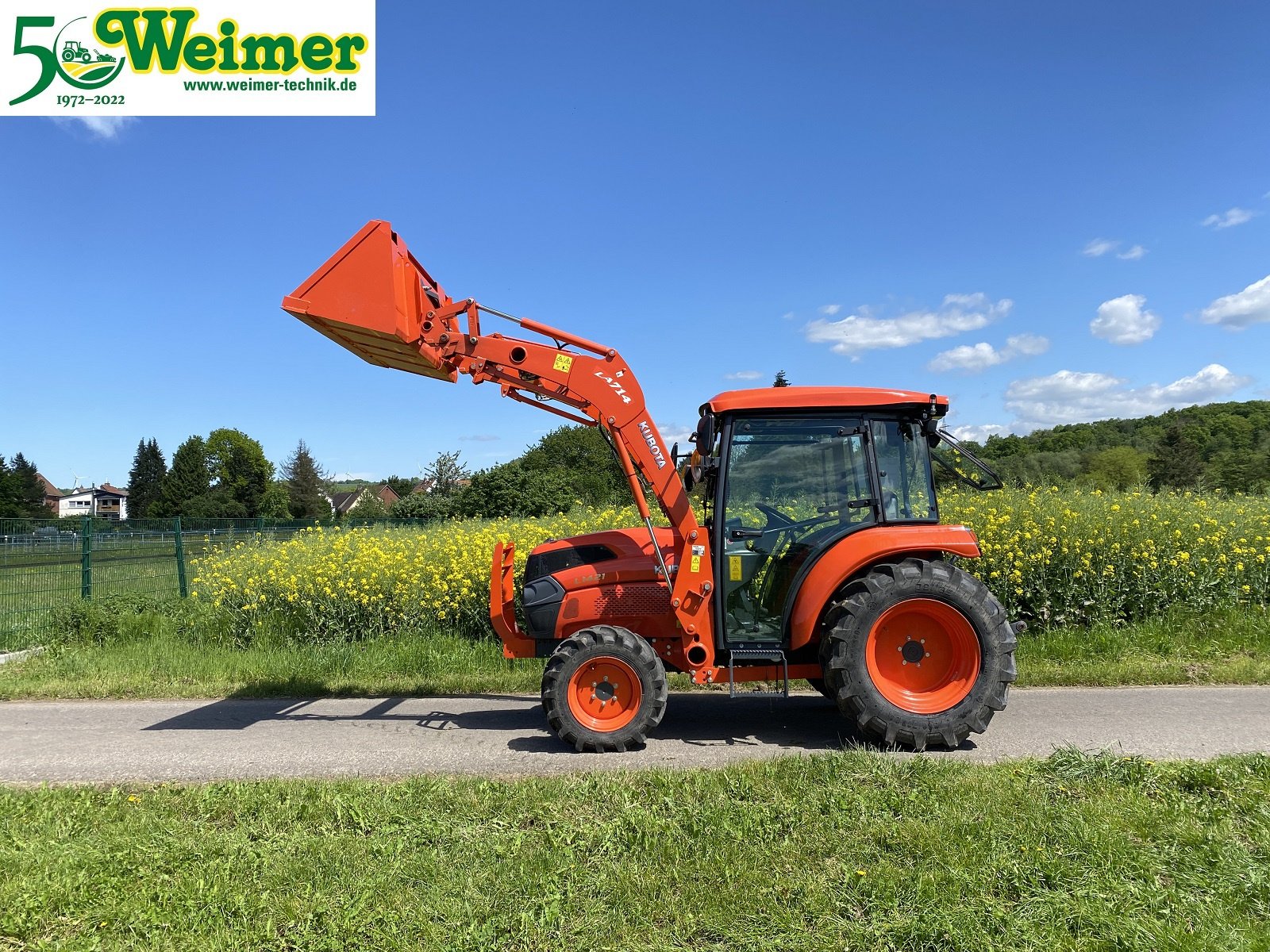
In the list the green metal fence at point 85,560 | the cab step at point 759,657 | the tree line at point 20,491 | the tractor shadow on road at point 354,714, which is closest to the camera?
the cab step at point 759,657

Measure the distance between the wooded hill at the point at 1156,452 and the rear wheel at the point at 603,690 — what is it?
6.35m

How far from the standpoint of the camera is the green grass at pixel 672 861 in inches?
118

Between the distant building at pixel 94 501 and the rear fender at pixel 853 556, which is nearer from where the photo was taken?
the rear fender at pixel 853 556

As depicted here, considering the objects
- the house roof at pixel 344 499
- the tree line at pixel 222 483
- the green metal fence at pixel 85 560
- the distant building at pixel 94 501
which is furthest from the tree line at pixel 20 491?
the green metal fence at pixel 85 560

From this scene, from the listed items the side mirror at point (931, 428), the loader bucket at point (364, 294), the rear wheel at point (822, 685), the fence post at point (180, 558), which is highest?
the loader bucket at point (364, 294)

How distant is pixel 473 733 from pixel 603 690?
1105mm

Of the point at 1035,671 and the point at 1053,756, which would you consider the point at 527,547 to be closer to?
the point at 1035,671

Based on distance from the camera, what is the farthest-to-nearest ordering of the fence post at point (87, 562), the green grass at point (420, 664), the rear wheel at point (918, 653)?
1. the fence post at point (87, 562)
2. the green grass at point (420, 664)
3. the rear wheel at point (918, 653)

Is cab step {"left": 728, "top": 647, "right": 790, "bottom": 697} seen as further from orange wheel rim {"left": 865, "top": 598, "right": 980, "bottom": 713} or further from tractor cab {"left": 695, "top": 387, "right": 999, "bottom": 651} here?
orange wheel rim {"left": 865, "top": 598, "right": 980, "bottom": 713}

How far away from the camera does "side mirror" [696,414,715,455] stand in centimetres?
562

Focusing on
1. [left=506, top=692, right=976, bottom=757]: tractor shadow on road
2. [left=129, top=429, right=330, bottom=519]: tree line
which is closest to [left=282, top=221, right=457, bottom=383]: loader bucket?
[left=506, top=692, right=976, bottom=757]: tractor shadow on road

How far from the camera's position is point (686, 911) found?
3.13 metres

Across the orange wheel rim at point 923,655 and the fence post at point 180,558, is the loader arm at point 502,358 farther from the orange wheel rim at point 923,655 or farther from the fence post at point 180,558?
the fence post at point 180,558

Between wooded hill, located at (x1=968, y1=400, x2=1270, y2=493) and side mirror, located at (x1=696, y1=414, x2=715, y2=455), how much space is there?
17.5 feet
